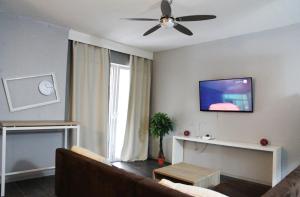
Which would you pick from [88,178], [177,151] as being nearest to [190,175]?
[88,178]

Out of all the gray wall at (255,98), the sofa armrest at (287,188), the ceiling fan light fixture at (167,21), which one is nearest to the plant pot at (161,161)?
the gray wall at (255,98)

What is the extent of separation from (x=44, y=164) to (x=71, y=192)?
4.88 ft

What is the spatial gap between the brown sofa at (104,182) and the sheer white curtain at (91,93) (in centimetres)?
153

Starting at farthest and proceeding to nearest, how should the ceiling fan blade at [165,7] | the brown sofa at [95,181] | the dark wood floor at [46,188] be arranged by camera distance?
the ceiling fan blade at [165,7], the dark wood floor at [46,188], the brown sofa at [95,181]

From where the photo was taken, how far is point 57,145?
3.65m

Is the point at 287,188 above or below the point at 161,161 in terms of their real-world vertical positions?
above

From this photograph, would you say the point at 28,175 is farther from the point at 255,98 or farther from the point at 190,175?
the point at 255,98

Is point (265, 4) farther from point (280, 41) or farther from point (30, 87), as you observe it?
point (30, 87)

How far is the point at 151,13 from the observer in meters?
3.03

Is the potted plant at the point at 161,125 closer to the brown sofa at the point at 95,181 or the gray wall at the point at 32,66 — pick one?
the gray wall at the point at 32,66

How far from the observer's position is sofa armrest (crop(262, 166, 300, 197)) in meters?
1.31

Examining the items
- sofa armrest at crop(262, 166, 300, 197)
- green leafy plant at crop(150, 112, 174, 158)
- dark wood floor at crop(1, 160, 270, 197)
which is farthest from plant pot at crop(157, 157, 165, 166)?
sofa armrest at crop(262, 166, 300, 197)

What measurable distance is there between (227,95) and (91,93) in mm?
2468

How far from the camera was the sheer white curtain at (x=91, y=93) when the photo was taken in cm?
390
